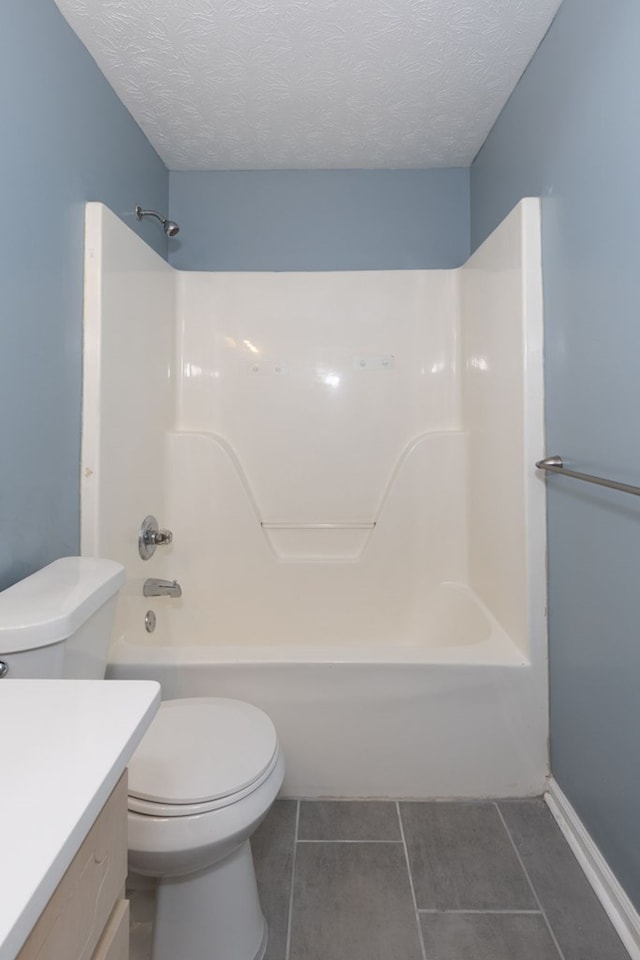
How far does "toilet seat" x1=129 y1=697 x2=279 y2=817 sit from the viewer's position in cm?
97

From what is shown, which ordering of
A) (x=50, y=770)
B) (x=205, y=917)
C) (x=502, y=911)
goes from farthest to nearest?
(x=502, y=911) < (x=205, y=917) < (x=50, y=770)

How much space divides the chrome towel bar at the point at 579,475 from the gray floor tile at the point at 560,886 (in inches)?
38.4

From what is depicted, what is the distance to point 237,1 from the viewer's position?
4.44 ft

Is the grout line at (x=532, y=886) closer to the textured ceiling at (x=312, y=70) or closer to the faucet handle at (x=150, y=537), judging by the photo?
the faucet handle at (x=150, y=537)

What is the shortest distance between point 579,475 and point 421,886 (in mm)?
1089

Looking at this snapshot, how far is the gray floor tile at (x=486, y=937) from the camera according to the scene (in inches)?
43.4

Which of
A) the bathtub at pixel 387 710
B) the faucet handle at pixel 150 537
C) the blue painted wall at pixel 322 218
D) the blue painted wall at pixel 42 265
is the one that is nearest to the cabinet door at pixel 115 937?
the blue painted wall at pixel 42 265

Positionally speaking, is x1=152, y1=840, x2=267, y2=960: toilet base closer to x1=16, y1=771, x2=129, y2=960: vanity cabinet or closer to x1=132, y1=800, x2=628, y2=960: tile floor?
x1=132, y1=800, x2=628, y2=960: tile floor

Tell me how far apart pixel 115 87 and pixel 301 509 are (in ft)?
5.49

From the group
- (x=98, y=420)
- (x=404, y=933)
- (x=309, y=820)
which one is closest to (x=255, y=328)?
(x=98, y=420)

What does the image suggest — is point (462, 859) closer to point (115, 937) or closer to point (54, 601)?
point (115, 937)

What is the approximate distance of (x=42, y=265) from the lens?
132 centimetres

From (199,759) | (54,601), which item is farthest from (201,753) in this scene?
(54,601)

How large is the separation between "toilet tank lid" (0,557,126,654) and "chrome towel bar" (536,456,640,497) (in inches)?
44.2
